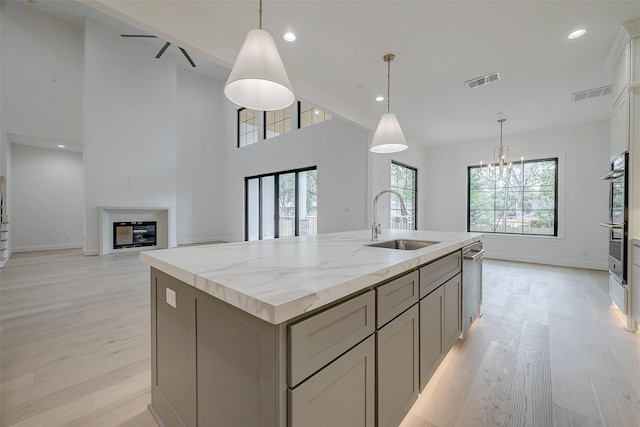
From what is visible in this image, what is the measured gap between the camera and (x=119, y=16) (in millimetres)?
2152

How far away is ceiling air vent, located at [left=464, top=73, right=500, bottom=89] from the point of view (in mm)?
3434

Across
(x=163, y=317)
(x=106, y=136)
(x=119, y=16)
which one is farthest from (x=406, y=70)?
(x=106, y=136)

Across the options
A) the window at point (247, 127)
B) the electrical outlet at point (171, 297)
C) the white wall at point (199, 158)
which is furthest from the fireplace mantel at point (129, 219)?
the electrical outlet at point (171, 297)

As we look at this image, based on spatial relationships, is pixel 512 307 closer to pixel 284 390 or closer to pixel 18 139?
pixel 284 390

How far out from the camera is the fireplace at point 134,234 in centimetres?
667

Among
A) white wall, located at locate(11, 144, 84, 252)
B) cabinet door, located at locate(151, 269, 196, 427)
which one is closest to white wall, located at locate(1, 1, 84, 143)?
white wall, located at locate(11, 144, 84, 252)

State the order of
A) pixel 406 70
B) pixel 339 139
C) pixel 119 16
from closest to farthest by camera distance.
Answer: pixel 119 16, pixel 406 70, pixel 339 139

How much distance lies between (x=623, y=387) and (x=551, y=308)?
1517 millimetres

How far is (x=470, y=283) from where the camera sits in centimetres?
237

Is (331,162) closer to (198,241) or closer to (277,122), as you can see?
(277,122)

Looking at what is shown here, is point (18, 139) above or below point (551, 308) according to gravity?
above

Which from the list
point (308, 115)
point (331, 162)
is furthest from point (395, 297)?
point (308, 115)

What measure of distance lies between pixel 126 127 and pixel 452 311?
7957 mm

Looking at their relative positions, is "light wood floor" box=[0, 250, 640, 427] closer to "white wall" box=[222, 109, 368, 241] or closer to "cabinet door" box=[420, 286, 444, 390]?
"cabinet door" box=[420, 286, 444, 390]
